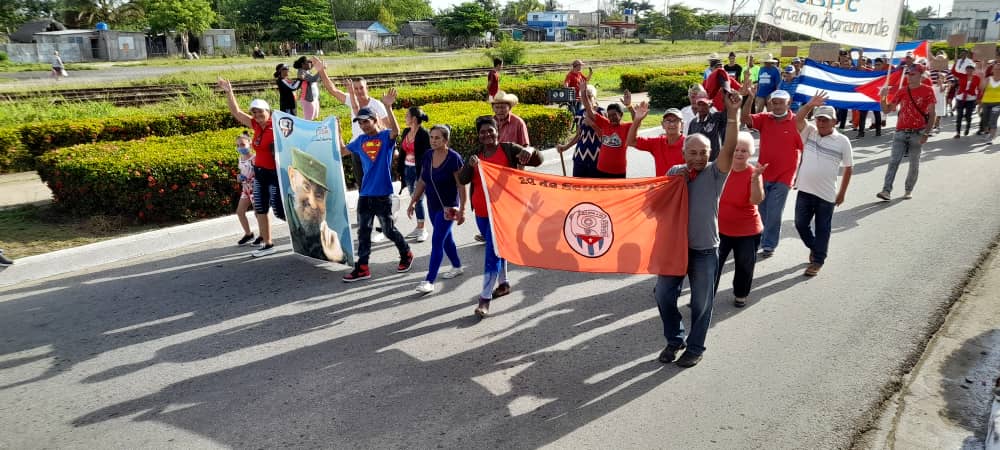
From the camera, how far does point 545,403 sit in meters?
4.62

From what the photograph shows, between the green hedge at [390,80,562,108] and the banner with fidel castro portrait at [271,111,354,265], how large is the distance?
10737mm

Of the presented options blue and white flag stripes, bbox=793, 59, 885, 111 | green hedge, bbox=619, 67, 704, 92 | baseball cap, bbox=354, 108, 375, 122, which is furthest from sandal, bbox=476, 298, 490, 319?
green hedge, bbox=619, 67, 704, 92

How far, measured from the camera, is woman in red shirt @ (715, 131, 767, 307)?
224 inches

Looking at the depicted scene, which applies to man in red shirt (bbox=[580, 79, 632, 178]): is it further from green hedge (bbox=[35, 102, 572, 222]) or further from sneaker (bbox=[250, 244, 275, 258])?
green hedge (bbox=[35, 102, 572, 222])

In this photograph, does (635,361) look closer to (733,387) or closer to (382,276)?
(733,387)

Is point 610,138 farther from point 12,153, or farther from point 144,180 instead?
point 12,153

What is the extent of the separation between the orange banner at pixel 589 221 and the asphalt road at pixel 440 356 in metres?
0.72

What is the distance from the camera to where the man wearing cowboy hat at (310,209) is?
23.3ft

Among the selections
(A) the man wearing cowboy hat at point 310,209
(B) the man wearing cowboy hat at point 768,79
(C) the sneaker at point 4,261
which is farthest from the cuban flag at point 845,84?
(C) the sneaker at point 4,261

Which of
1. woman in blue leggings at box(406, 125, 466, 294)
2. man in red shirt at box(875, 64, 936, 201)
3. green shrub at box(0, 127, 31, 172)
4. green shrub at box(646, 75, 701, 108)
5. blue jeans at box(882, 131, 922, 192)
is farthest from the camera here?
green shrub at box(646, 75, 701, 108)

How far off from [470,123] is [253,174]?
5579 millimetres

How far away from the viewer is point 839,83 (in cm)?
1026

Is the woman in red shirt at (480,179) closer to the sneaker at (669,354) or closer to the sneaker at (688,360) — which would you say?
the sneaker at (669,354)

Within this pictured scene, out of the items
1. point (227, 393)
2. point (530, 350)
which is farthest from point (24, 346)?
point (530, 350)
